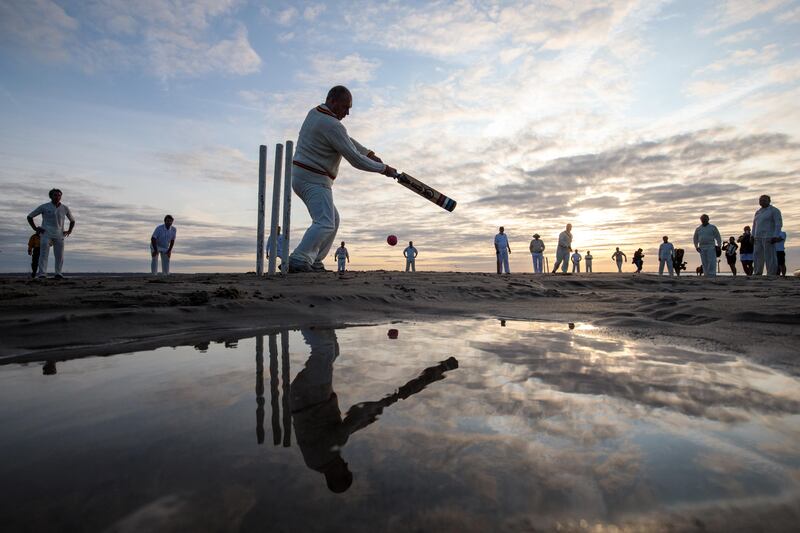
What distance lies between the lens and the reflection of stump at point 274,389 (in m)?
1.04

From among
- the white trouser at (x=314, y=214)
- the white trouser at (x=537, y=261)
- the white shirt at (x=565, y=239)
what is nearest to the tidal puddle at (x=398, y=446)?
the white trouser at (x=314, y=214)

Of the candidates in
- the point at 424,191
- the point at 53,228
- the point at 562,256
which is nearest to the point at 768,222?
the point at 562,256

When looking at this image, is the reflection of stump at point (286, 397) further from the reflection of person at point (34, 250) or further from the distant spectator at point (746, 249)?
the distant spectator at point (746, 249)

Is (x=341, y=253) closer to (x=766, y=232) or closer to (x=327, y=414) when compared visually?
(x=766, y=232)

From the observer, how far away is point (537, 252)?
61.7 feet

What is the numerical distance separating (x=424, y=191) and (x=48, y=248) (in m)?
8.05

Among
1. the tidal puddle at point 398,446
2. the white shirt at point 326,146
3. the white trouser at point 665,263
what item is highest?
the white shirt at point 326,146

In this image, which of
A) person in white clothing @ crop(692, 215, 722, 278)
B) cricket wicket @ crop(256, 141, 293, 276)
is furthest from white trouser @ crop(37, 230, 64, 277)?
person in white clothing @ crop(692, 215, 722, 278)

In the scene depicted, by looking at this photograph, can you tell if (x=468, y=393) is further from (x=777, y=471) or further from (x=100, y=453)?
(x=100, y=453)

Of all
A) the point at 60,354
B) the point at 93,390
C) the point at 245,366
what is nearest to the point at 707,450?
the point at 245,366

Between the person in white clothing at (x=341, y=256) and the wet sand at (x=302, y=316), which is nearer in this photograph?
the wet sand at (x=302, y=316)

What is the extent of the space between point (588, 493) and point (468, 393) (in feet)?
1.97

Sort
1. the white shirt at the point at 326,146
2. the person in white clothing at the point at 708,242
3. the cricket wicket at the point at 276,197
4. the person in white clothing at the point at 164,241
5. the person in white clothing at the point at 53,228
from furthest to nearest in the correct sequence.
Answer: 1. the person in white clothing at the point at 708,242
2. the person in white clothing at the point at 164,241
3. the person in white clothing at the point at 53,228
4. the cricket wicket at the point at 276,197
5. the white shirt at the point at 326,146

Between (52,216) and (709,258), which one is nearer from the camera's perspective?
(52,216)
